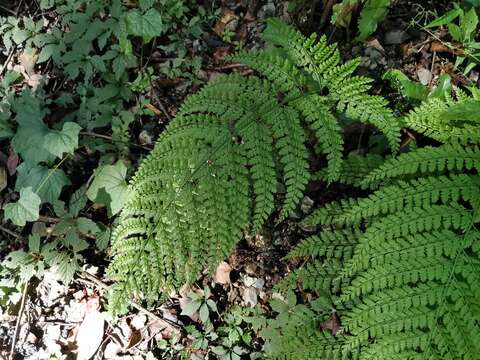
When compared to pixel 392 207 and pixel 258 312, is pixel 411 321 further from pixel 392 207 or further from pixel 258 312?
pixel 258 312

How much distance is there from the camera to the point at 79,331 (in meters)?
3.17

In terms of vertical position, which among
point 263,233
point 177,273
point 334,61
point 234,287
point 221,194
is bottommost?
point 234,287

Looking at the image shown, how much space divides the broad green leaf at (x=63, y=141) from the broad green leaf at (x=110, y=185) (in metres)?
0.29

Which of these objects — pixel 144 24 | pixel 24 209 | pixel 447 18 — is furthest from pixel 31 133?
pixel 447 18

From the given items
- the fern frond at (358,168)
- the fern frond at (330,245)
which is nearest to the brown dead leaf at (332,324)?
the fern frond at (330,245)

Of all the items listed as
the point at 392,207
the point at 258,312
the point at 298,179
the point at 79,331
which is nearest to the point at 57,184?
the point at 79,331

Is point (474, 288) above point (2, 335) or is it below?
above

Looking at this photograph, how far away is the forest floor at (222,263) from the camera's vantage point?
3.02 m

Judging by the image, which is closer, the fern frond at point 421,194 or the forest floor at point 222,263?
the fern frond at point 421,194

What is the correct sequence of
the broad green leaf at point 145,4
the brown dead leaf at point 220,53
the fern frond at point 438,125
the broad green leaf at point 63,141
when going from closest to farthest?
the fern frond at point 438,125
the broad green leaf at point 63,141
the broad green leaf at point 145,4
the brown dead leaf at point 220,53

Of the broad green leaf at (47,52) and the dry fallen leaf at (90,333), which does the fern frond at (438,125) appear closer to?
the dry fallen leaf at (90,333)

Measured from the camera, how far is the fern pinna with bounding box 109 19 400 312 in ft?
6.43

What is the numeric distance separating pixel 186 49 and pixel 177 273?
2.31 meters

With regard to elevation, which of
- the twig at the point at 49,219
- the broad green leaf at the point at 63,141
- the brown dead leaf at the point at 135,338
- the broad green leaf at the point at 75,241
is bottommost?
the brown dead leaf at the point at 135,338
